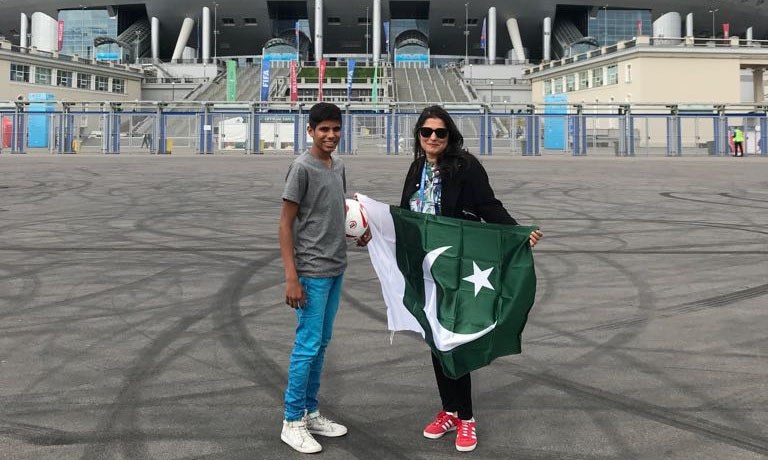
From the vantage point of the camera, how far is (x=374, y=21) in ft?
248

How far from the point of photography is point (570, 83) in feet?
203

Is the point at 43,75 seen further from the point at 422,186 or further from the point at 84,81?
the point at 422,186

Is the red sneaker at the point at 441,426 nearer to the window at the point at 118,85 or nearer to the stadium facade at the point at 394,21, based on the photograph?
the window at the point at 118,85

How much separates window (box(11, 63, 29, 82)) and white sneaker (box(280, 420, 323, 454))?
206 feet

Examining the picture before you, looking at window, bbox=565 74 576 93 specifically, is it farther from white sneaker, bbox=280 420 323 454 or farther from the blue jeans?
white sneaker, bbox=280 420 323 454

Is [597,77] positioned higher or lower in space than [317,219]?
higher

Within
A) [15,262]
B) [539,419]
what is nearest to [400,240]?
[539,419]

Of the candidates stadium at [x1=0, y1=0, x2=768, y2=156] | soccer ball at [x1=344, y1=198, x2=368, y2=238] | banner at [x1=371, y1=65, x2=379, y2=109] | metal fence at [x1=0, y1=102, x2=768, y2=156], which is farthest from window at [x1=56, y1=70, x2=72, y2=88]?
soccer ball at [x1=344, y1=198, x2=368, y2=238]

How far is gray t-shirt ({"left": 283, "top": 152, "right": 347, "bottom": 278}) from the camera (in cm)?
339

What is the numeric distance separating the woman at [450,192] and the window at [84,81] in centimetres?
6730

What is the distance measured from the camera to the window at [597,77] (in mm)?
57156

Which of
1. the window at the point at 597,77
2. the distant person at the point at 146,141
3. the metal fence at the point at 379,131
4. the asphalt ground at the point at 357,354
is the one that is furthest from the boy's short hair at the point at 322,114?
the window at the point at 597,77

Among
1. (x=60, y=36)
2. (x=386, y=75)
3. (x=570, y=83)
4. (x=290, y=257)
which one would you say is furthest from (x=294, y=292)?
(x=60, y=36)

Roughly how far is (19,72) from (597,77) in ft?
164
